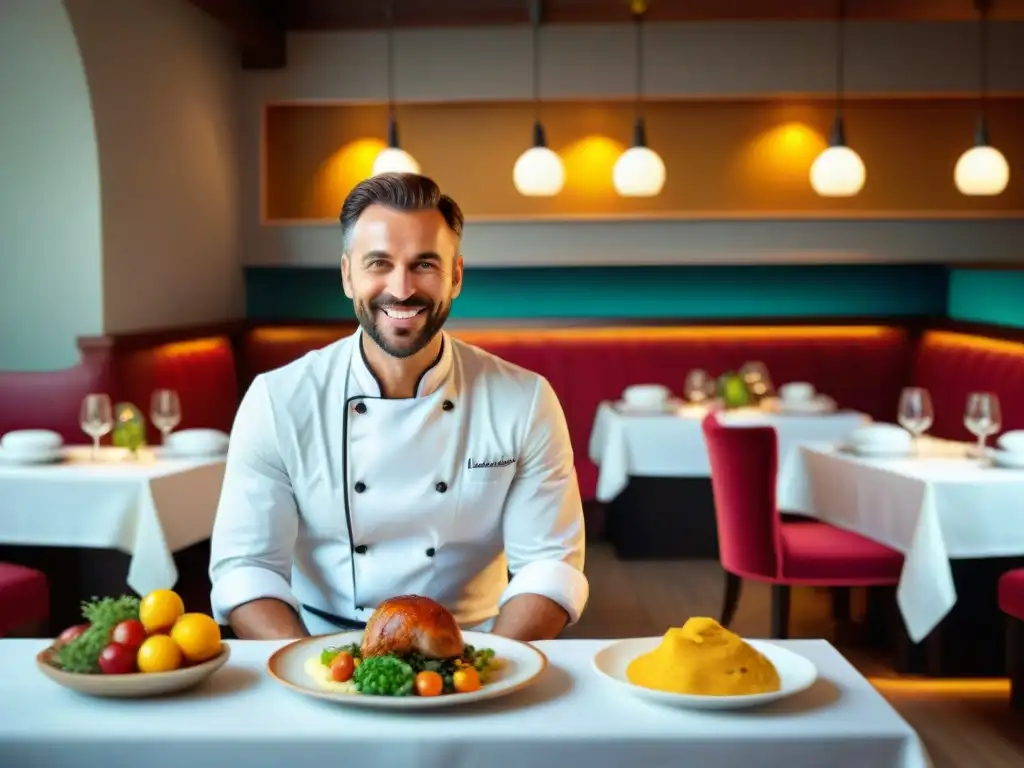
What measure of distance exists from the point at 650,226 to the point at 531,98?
38.4 inches

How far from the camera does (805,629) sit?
507 centimetres

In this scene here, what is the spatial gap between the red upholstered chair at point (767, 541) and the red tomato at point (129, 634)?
2.89 meters

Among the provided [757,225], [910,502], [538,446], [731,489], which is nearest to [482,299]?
[757,225]

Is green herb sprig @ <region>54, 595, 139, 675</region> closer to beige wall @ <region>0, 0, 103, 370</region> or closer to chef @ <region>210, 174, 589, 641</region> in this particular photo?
chef @ <region>210, 174, 589, 641</region>

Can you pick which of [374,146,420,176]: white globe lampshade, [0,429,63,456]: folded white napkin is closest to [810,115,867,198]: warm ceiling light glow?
[374,146,420,176]: white globe lampshade

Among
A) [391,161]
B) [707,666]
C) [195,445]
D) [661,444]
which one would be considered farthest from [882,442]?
[707,666]

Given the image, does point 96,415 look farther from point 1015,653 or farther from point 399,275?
point 1015,653

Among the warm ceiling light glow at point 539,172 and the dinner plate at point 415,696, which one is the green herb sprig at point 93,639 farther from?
the warm ceiling light glow at point 539,172

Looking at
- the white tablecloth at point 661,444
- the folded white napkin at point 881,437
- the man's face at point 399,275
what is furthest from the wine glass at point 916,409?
the man's face at point 399,275

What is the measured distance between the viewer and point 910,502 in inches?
155

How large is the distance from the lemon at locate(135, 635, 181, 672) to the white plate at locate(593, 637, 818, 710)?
510 millimetres

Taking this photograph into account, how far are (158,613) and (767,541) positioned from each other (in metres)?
2.98

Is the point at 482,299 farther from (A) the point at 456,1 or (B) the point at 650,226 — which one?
(A) the point at 456,1

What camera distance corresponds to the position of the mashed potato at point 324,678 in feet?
4.96
